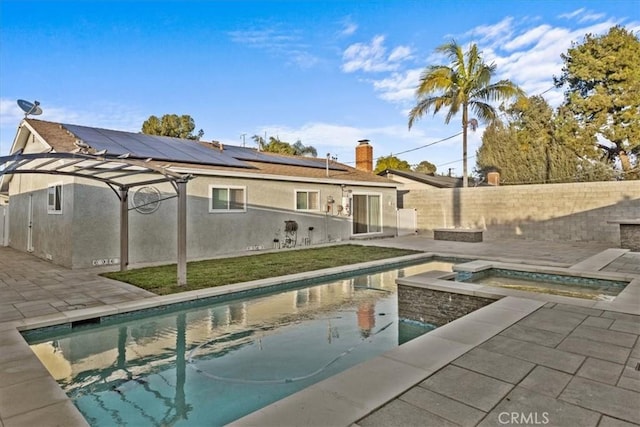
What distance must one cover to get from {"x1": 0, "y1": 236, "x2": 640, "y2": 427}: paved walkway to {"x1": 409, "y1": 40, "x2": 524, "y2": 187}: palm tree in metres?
13.9

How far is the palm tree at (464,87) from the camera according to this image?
16344 mm

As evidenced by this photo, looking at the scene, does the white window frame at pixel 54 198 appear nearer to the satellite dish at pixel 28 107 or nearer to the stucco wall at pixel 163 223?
the stucco wall at pixel 163 223

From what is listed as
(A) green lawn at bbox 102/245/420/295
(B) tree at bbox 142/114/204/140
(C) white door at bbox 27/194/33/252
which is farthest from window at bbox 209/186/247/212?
(B) tree at bbox 142/114/204/140

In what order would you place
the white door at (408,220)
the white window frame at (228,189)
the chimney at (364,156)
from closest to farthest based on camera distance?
the white window frame at (228,189), the white door at (408,220), the chimney at (364,156)

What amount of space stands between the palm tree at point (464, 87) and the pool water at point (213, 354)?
13.0m

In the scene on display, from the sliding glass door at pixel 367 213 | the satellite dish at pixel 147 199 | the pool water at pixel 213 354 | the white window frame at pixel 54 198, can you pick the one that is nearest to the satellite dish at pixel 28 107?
the satellite dish at pixel 147 199

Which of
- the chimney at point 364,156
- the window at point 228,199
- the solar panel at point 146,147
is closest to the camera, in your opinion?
the solar panel at point 146,147

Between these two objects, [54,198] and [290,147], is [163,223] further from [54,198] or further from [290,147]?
[290,147]

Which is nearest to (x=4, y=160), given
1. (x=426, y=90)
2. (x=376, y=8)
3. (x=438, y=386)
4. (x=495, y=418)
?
(x=438, y=386)

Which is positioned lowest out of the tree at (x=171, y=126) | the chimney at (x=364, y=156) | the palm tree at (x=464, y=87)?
the chimney at (x=364, y=156)

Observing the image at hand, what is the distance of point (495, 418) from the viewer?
2.26 m

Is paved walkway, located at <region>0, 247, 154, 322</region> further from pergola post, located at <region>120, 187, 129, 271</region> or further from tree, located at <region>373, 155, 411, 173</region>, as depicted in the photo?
tree, located at <region>373, 155, 411, 173</region>

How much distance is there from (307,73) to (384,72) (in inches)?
149

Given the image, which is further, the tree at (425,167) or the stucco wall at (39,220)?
the tree at (425,167)
